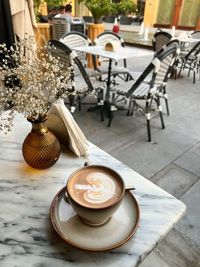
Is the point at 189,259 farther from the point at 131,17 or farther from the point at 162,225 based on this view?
the point at 131,17

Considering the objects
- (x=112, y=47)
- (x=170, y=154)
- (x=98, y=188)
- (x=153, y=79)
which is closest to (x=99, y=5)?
(x=112, y=47)

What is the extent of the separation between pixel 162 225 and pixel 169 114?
2.82 metres

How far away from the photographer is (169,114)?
3.30 metres

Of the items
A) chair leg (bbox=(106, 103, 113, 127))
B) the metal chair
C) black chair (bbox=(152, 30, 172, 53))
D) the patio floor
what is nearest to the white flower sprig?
the patio floor

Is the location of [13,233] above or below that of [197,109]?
above

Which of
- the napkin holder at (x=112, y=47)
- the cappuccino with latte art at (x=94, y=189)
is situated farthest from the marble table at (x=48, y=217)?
the napkin holder at (x=112, y=47)

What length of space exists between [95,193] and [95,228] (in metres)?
0.10

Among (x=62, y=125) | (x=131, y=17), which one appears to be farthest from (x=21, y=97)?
(x=131, y=17)

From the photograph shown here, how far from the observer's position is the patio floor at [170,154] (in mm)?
1417

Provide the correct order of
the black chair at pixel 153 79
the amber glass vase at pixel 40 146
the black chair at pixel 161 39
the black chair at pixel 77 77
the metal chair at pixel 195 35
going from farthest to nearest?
the metal chair at pixel 195 35
the black chair at pixel 161 39
the black chair at pixel 77 77
the black chair at pixel 153 79
the amber glass vase at pixel 40 146

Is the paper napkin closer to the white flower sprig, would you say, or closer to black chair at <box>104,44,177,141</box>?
the white flower sprig

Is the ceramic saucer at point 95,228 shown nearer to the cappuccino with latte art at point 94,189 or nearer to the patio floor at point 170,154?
the cappuccino with latte art at point 94,189

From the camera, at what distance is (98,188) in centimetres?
64

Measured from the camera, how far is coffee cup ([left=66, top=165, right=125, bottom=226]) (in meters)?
0.58
